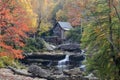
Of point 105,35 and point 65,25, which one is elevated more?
point 105,35

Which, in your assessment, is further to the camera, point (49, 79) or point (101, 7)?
point (49, 79)

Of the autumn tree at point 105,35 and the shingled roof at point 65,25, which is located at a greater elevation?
the autumn tree at point 105,35

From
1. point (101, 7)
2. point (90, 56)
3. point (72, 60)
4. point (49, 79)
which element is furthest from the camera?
point (72, 60)

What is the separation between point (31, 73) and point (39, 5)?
3246 centimetres

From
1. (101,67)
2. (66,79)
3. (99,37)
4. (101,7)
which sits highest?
(101,7)

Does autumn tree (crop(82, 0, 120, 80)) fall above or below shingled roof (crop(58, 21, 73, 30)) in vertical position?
above

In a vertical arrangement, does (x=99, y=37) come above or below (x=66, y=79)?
above

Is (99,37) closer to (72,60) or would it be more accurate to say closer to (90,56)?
(90,56)

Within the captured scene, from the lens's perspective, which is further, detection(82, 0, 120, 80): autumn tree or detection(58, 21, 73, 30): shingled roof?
detection(58, 21, 73, 30): shingled roof

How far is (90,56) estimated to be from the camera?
24406mm

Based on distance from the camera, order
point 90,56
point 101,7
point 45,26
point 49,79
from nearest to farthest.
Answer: point 101,7, point 90,56, point 49,79, point 45,26

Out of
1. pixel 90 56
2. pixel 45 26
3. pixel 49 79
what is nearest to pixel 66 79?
pixel 49 79

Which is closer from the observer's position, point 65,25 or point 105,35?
point 105,35

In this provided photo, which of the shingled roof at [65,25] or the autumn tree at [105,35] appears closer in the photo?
the autumn tree at [105,35]
